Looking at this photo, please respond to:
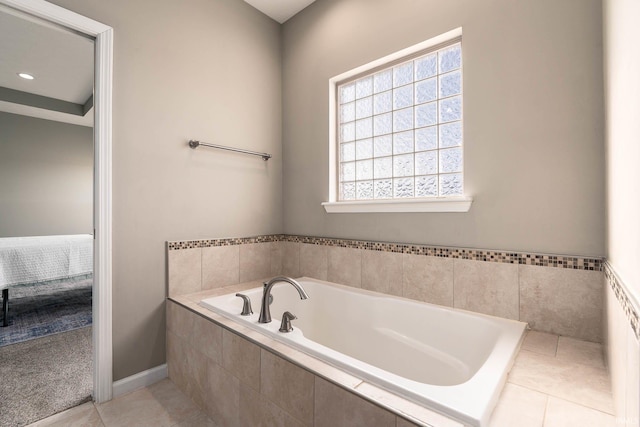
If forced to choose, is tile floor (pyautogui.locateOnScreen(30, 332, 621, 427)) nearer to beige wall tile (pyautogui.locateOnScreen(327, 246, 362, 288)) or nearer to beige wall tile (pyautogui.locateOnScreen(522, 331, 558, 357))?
beige wall tile (pyautogui.locateOnScreen(522, 331, 558, 357))

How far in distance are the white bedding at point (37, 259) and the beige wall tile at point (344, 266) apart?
1857 millimetres

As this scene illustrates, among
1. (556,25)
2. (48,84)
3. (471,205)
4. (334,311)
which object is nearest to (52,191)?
(48,84)

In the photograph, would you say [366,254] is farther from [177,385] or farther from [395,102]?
[177,385]

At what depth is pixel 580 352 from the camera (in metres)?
1.29

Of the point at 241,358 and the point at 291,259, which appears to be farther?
the point at 291,259

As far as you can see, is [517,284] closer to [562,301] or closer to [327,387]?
[562,301]

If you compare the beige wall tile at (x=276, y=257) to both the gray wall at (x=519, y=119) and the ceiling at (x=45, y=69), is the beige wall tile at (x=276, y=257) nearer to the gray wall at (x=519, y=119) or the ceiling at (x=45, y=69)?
the gray wall at (x=519, y=119)

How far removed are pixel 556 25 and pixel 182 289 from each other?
2.61 meters

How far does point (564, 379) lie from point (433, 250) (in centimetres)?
87

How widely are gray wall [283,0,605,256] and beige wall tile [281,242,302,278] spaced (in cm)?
69

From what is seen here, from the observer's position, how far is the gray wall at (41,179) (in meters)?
2.17

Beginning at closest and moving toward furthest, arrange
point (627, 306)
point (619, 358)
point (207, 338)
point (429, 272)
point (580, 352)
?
1. point (627, 306)
2. point (619, 358)
3. point (580, 352)
4. point (207, 338)
5. point (429, 272)

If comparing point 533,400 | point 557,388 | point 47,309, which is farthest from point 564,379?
point 47,309

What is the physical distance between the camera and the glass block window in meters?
1.88
